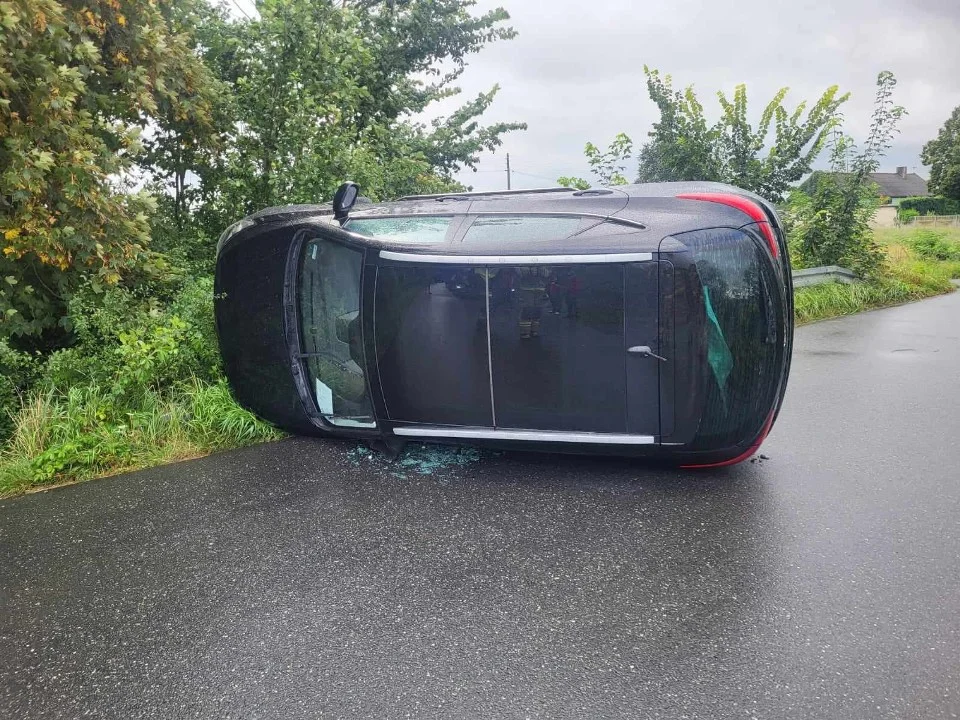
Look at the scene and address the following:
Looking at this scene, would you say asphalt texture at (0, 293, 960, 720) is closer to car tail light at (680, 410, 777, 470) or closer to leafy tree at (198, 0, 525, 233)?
car tail light at (680, 410, 777, 470)

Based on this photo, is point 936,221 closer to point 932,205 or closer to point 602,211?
point 932,205

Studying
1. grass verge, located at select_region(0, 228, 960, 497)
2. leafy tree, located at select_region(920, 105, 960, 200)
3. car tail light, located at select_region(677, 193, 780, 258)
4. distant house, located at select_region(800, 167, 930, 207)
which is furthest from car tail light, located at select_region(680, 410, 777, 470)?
distant house, located at select_region(800, 167, 930, 207)

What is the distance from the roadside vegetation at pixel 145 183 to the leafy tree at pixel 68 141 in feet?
0.06

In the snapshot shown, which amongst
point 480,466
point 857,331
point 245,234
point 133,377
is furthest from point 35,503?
point 857,331

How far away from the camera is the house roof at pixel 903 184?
2394 inches

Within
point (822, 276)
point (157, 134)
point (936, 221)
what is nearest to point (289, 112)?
point (157, 134)

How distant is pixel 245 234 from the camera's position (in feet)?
16.0

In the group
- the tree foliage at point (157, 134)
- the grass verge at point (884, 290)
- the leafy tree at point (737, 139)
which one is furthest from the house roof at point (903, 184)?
the tree foliage at point (157, 134)

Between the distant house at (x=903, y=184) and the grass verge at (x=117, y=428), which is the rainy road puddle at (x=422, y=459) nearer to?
the grass verge at (x=117, y=428)

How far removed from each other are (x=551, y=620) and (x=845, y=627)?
46.5 inches

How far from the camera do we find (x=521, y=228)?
13.1 feet

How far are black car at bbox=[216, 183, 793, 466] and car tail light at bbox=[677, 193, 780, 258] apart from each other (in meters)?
0.01

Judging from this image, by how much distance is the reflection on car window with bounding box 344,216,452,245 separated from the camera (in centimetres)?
416

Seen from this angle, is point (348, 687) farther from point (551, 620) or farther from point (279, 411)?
point (279, 411)
